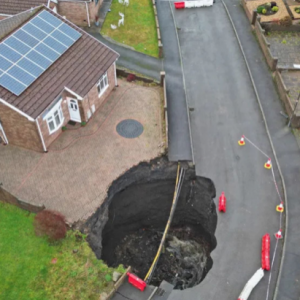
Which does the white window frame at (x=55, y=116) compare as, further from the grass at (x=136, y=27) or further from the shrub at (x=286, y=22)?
the shrub at (x=286, y=22)

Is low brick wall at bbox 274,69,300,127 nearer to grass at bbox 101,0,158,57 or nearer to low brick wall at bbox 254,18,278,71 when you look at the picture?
low brick wall at bbox 254,18,278,71

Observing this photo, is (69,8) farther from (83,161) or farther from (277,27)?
(277,27)

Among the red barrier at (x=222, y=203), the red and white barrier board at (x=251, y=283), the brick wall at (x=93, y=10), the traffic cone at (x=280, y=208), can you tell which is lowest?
the red and white barrier board at (x=251, y=283)

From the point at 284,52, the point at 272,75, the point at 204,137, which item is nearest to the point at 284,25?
the point at 284,52

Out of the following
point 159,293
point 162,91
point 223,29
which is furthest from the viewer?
point 223,29

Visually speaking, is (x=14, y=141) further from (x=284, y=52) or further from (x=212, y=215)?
(x=284, y=52)

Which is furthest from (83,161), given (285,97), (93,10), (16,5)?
(93,10)

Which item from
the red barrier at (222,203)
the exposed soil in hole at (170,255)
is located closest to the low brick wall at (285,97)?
the red barrier at (222,203)
